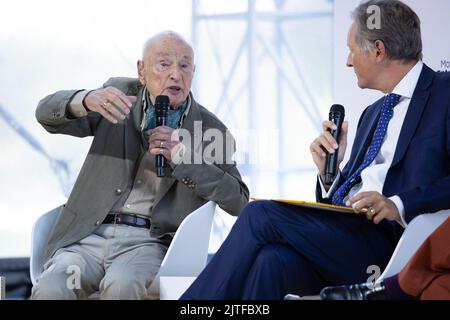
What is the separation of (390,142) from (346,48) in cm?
186

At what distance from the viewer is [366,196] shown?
2.59m

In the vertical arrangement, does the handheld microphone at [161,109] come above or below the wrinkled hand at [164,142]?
above

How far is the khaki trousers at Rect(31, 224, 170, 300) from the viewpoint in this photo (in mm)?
2827

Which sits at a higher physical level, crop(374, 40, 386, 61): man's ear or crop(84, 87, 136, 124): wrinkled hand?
crop(374, 40, 386, 61): man's ear

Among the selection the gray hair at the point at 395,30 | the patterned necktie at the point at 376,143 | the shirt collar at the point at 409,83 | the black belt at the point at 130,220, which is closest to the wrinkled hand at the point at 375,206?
the patterned necktie at the point at 376,143

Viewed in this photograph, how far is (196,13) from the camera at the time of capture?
5.55 metres

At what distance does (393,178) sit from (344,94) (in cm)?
197

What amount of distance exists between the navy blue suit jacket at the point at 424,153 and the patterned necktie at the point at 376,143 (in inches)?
5.0

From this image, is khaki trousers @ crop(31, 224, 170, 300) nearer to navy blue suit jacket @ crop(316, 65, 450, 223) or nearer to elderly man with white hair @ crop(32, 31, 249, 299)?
elderly man with white hair @ crop(32, 31, 249, 299)

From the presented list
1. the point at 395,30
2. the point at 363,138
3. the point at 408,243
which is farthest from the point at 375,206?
the point at 395,30

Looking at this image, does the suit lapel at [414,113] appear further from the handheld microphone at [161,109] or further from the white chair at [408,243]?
the handheld microphone at [161,109]

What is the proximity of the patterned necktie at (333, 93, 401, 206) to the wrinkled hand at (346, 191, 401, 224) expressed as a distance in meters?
0.38

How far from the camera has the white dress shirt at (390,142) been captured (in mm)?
2885

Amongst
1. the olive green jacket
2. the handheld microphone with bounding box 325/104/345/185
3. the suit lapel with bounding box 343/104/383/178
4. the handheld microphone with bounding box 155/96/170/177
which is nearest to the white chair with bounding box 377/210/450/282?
the handheld microphone with bounding box 325/104/345/185
